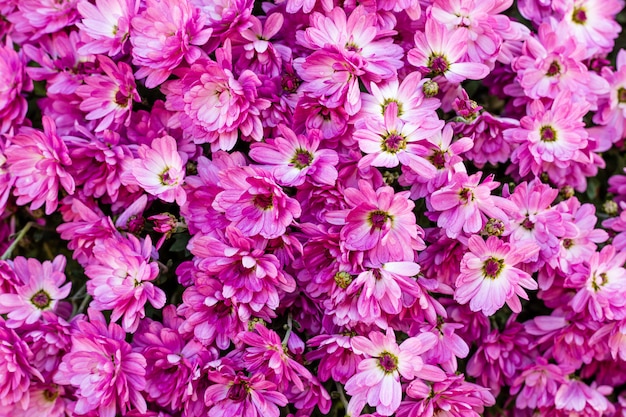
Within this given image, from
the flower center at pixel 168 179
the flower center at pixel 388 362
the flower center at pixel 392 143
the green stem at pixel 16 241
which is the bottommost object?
the green stem at pixel 16 241

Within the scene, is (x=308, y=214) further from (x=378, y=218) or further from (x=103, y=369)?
(x=103, y=369)

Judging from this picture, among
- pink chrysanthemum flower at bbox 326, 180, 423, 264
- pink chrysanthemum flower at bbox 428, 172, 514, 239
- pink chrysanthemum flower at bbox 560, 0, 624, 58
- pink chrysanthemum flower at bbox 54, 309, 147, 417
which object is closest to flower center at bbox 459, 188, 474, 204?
pink chrysanthemum flower at bbox 428, 172, 514, 239

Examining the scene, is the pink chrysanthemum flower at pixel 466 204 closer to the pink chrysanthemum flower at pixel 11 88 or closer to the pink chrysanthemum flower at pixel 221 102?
the pink chrysanthemum flower at pixel 221 102

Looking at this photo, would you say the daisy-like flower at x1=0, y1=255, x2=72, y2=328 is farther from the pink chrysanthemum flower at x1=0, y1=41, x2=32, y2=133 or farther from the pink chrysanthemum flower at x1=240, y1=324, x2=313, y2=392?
the pink chrysanthemum flower at x1=240, y1=324, x2=313, y2=392

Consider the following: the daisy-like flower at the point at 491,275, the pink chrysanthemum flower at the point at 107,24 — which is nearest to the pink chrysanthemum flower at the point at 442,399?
the daisy-like flower at the point at 491,275

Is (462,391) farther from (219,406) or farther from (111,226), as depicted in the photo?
(111,226)
